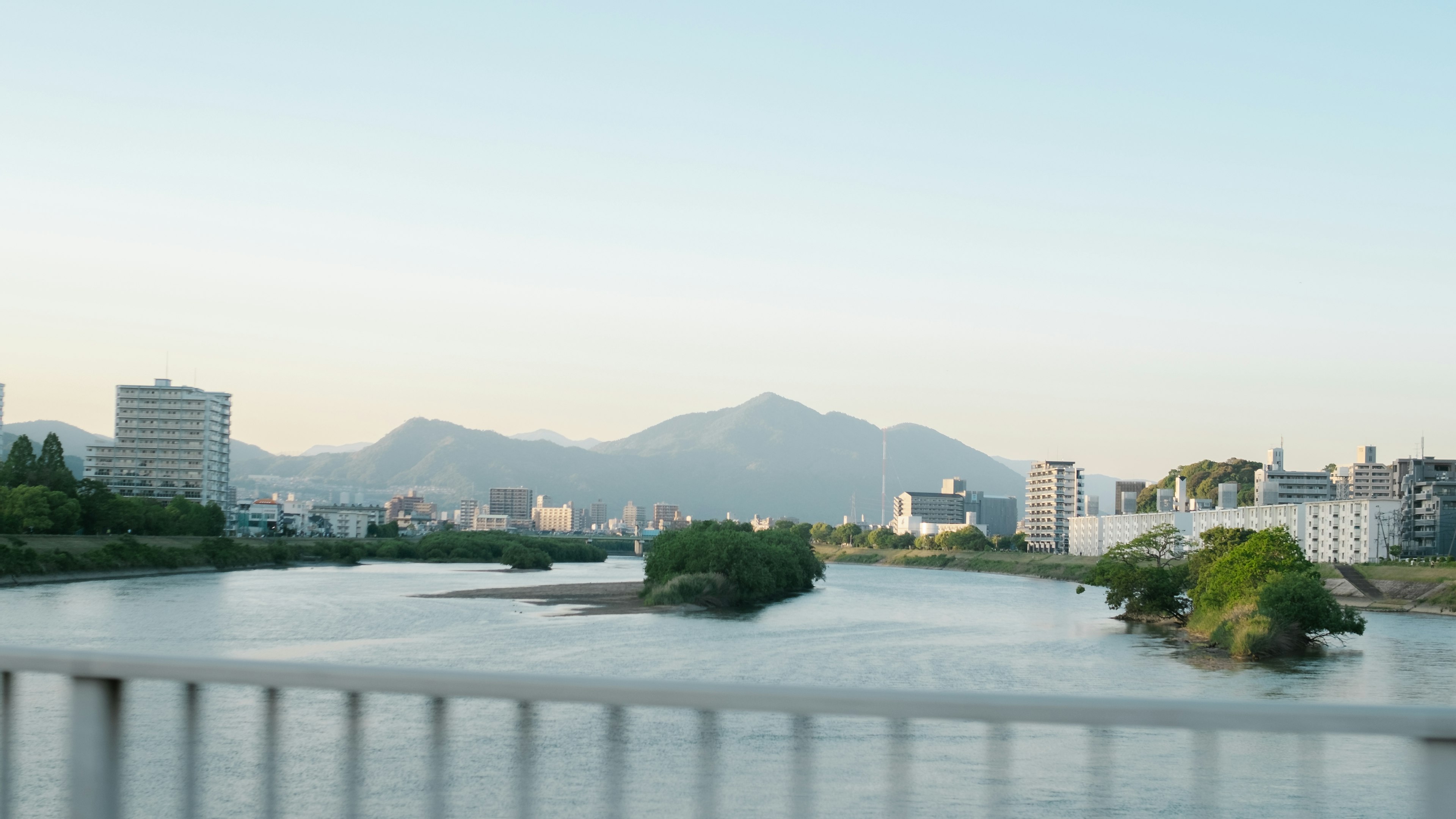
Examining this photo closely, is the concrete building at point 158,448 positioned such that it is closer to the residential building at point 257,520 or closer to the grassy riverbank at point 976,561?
the residential building at point 257,520

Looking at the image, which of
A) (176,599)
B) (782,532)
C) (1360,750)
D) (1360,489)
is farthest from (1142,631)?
(1360,489)

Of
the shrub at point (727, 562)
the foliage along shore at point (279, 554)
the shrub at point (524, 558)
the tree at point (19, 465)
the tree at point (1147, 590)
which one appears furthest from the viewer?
the shrub at point (524, 558)

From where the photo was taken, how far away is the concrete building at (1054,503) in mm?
164125

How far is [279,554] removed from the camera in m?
93.6

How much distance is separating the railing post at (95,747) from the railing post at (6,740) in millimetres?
274

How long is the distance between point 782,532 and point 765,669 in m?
47.9

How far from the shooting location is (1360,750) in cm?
382

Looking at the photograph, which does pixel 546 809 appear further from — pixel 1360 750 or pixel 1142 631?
pixel 1142 631

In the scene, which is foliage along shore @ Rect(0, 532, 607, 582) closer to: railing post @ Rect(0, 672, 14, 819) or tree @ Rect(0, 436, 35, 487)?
tree @ Rect(0, 436, 35, 487)

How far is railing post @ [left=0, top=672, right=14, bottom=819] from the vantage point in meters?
3.63

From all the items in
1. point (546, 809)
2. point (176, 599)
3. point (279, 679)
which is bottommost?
point (176, 599)

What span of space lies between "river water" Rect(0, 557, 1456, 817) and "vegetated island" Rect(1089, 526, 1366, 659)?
3.71 feet

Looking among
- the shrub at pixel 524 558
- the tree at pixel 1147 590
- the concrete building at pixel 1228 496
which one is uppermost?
the concrete building at pixel 1228 496

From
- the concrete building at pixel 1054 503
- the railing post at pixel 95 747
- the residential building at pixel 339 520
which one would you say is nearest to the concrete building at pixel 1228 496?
the concrete building at pixel 1054 503
